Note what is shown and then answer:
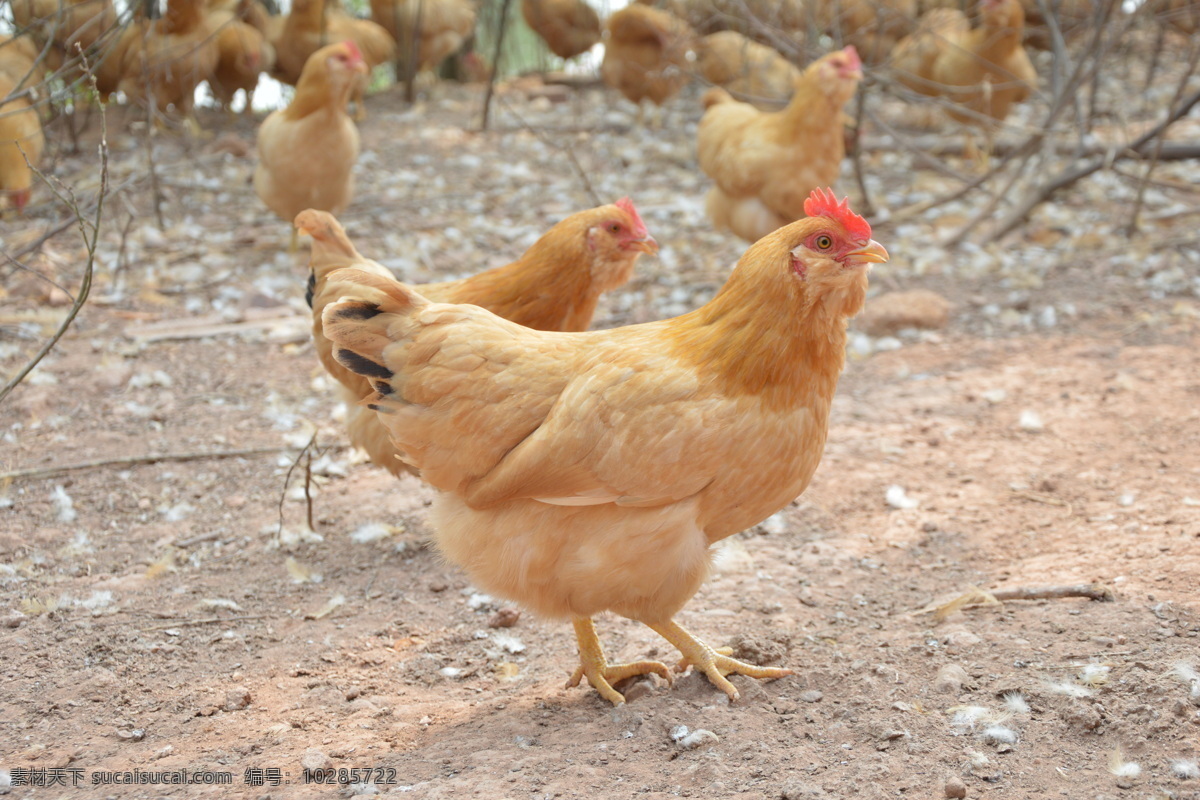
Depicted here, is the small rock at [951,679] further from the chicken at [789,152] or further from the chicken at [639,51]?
the chicken at [639,51]

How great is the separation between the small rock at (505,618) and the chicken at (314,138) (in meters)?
3.93

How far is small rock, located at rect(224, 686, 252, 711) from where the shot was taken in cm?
257

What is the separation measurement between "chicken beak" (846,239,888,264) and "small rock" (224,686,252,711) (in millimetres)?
1908

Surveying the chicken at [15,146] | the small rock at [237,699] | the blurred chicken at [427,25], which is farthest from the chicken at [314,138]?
the small rock at [237,699]

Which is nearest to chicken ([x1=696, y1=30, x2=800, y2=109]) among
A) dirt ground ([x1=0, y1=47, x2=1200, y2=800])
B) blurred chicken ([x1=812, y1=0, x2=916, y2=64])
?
blurred chicken ([x1=812, y1=0, x2=916, y2=64])

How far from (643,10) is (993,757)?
825 centimetres

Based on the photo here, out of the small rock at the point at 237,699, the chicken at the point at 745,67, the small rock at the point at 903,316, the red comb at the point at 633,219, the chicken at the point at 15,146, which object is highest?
the chicken at the point at 745,67

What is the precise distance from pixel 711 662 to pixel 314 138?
4686mm

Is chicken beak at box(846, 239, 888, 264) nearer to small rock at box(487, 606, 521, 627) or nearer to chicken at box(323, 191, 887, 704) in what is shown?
chicken at box(323, 191, 887, 704)

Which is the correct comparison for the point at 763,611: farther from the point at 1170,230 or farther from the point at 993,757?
the point at 1170,230

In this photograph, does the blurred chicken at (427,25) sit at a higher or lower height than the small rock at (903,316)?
higher

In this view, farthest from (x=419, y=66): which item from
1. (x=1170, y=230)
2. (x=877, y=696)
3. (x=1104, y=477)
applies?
(x=877, y=696)

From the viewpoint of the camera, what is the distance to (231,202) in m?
7.29

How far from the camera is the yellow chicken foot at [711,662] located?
2537mm
